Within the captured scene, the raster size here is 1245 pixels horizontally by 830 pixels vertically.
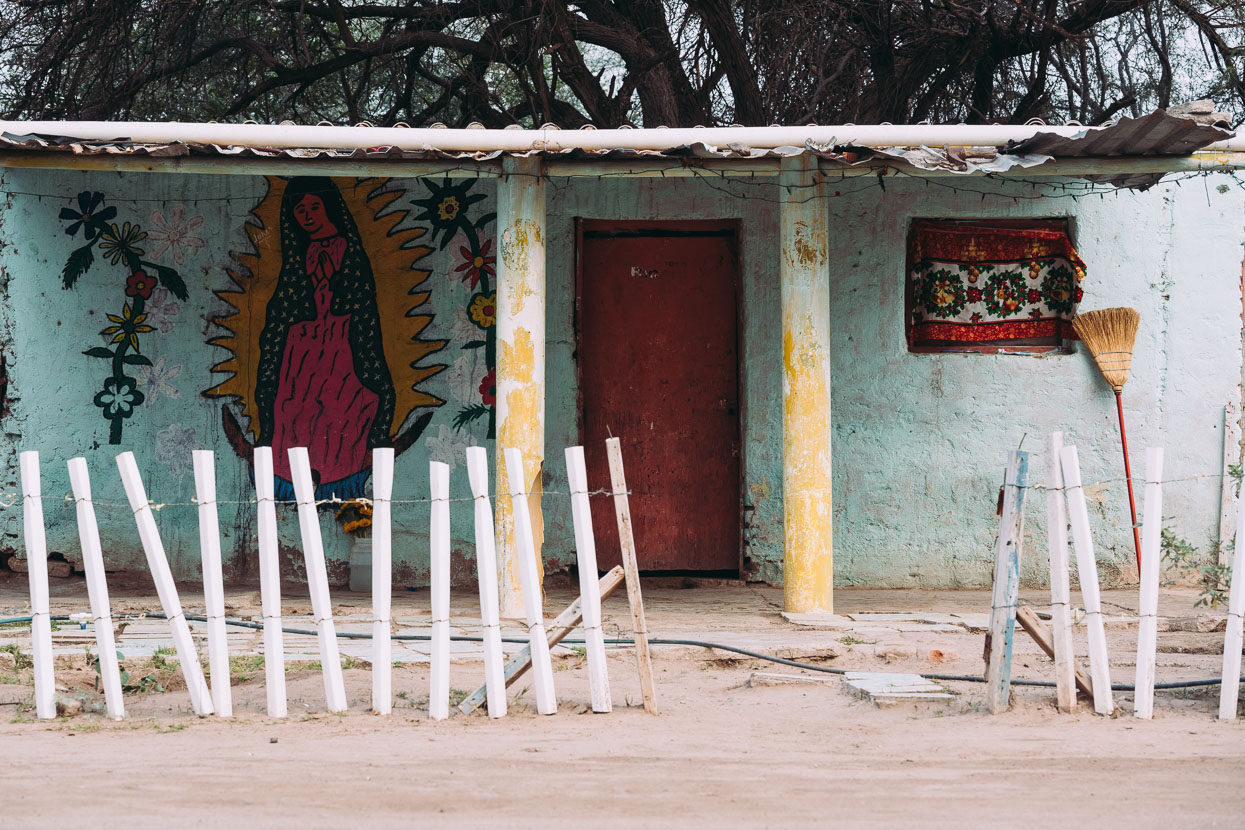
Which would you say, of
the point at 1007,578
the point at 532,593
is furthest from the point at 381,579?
the point at 1007,578

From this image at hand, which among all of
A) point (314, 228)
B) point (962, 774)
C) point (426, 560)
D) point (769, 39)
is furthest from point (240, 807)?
point (769, 39)

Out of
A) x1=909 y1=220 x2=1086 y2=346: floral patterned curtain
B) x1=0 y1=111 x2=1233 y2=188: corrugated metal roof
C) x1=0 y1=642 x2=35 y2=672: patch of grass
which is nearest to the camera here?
x1=0 y1=642 x2=35 y2=672: patch of grass

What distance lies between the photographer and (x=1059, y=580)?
4.04 metres

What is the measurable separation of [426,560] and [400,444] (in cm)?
78

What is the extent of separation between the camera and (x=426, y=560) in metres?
7.61

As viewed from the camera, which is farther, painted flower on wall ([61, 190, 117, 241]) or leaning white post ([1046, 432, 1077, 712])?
painted flower on wall ([61, 190, 117, 241])

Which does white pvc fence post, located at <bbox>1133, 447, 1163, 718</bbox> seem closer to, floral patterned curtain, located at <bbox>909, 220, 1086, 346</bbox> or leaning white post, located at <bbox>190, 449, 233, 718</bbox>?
leaning white post, located at <bbox>190, 449, 233, 718</bbox>

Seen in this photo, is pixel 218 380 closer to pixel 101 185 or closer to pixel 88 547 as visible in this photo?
Result: pixel 101 185

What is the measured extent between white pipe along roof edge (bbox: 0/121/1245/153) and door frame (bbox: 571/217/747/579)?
5.11 ft

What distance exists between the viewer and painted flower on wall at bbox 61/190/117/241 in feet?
24.9

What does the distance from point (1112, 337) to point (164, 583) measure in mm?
5813

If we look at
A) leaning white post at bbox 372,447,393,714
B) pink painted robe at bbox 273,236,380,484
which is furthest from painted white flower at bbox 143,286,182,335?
leaning white post at bbox 372,447,393,714

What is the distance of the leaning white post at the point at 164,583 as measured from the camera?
4.04 metres

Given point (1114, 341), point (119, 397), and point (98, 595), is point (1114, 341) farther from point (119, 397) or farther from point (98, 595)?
point (119, 397)
